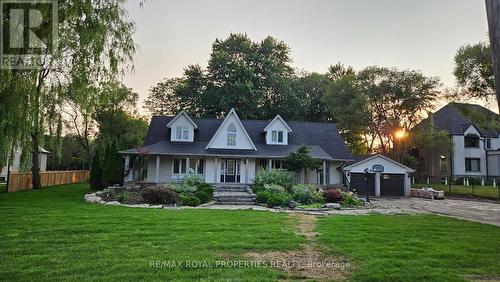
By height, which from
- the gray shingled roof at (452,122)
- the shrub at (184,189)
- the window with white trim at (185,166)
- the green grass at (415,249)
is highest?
the gray shingled roof at (452,122)

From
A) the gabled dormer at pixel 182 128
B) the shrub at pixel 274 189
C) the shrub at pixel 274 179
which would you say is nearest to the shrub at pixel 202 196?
the shrub at pixel 274 189

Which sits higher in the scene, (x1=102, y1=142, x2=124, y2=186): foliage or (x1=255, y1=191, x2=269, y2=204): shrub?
(x1=102, y1=142, x2=124, y2=186): foliage

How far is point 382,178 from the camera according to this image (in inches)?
976

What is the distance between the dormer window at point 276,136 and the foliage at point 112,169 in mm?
12007

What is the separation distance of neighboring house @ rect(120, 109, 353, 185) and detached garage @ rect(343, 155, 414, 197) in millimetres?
1345

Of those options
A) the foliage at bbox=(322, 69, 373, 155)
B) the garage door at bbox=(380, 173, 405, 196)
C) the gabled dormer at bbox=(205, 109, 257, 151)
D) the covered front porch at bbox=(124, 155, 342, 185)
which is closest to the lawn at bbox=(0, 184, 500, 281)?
the covered front porch at bbox=(124, 155, 342, 185)

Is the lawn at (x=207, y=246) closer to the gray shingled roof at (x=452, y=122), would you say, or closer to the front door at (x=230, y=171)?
the front door at (x=230, y=171)

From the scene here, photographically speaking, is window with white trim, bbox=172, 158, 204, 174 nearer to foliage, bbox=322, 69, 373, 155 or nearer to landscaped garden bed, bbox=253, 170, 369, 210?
landscaped garden bed, bbox=253, 170, 369, 210

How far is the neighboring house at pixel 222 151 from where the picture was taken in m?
23.7

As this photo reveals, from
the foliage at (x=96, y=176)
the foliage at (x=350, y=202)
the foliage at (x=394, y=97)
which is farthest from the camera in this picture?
the foliage at (x=394, y=97)

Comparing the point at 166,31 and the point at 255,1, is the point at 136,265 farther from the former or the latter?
the point at 255,1

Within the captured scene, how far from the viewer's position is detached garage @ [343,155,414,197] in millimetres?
24422

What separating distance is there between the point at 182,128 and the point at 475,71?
828 inches

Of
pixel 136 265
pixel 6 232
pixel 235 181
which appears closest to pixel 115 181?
pixel 235 181
